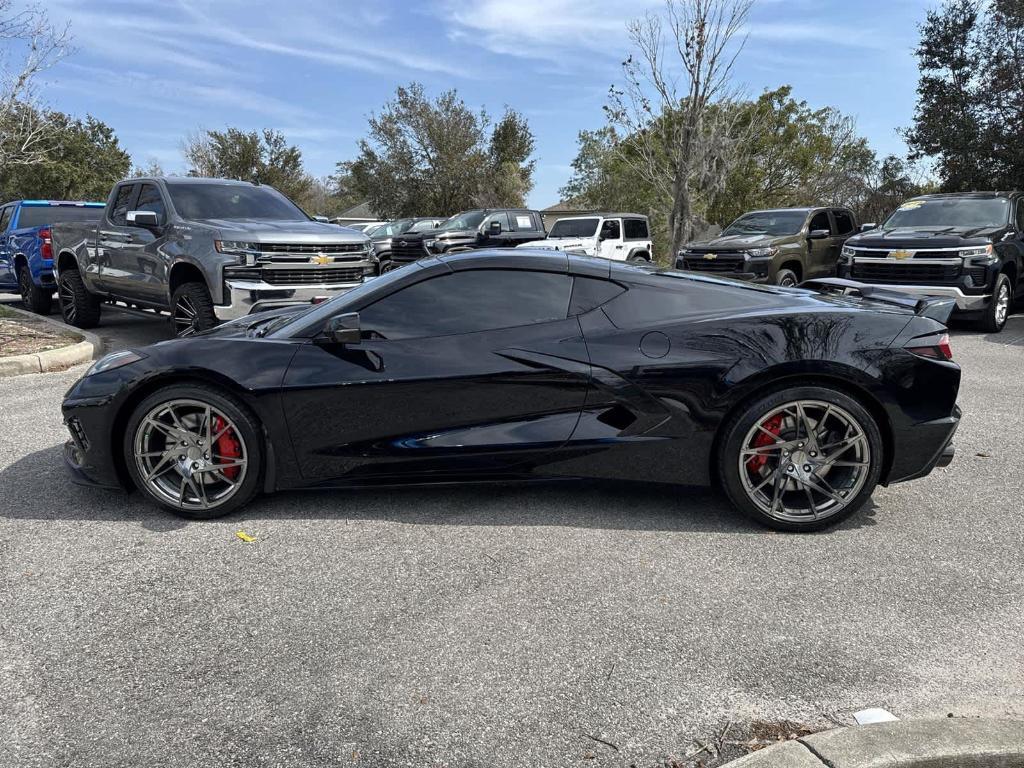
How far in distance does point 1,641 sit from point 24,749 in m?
0.75

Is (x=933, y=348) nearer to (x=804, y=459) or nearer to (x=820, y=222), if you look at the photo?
(x=804, y=459)

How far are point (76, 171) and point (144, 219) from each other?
37731 millimetres

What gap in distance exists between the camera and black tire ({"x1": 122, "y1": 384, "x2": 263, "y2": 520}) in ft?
12.7

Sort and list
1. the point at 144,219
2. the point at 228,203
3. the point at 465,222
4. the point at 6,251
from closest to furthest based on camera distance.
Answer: the point at 144,219 → the point at 228,203 → the point at 6,251 → the point at 465,222

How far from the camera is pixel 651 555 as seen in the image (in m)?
3.57

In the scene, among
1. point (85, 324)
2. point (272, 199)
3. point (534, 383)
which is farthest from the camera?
point (85, 324)

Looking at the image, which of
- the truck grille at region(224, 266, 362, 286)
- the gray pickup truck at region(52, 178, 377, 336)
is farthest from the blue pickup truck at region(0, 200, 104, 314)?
the truck grille at region(224, 266, 362, 286)

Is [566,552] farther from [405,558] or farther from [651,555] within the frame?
[405,558]

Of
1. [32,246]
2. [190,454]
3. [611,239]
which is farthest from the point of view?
[611,239]

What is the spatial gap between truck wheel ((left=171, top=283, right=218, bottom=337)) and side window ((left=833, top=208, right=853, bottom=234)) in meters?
11.6

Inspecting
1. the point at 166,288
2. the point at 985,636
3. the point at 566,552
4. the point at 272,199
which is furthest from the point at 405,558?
the point at 272,199

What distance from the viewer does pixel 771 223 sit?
14156mm

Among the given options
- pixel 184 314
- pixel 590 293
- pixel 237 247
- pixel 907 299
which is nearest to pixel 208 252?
pixel 237 247

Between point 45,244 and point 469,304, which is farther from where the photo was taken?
point 45,244
